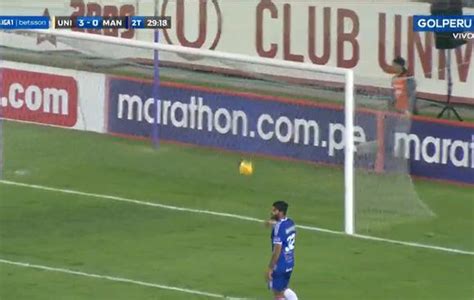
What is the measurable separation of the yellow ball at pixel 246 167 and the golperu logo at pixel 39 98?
3.91 meters

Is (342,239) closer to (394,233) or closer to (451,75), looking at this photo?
(394,233)

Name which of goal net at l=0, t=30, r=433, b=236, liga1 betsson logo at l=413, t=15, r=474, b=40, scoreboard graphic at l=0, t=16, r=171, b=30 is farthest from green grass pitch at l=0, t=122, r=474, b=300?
liga1 betsson logo at l=413, t=15, r=474, b=40

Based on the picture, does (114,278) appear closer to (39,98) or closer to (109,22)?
(39,98)

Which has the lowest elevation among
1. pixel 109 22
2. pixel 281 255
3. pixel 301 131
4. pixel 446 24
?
pixel 281 255

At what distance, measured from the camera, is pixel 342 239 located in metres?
26.3

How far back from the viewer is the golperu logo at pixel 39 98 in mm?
32062

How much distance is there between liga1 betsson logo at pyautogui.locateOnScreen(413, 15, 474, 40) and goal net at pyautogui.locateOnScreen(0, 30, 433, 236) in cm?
139

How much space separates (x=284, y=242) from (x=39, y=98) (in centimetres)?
1195

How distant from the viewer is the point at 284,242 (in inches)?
838

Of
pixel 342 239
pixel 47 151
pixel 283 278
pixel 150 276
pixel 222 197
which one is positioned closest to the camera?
pixel 283 278

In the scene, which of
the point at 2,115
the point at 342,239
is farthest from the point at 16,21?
the point at 342,239

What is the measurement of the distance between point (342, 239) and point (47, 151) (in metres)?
7.48

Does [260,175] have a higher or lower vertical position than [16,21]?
lower

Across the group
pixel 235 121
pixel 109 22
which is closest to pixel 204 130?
pixel 235 121
